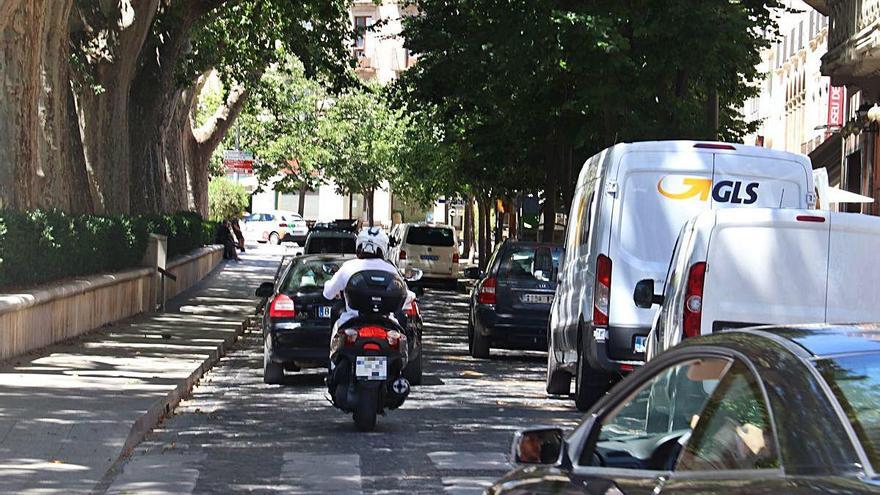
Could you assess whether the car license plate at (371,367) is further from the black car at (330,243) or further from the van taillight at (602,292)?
the black car at (330,243)

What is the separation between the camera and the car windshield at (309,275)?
1803cm

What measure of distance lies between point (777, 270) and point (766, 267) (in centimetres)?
9

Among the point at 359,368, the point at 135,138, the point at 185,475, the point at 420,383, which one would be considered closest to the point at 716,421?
the point at 185,475

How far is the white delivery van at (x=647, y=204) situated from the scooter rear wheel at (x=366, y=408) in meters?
2.27

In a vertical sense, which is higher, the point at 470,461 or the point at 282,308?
the point at 282,308

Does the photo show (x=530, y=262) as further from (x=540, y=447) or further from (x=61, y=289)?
(x=540, y=447)

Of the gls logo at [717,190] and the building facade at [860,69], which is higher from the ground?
the building facade at [860,69]

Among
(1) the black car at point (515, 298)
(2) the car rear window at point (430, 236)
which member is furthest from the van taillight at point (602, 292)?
(2) the car rear window at point (430, 236)

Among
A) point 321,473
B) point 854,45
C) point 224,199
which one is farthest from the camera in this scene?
point 224,199

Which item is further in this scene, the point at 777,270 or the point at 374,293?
the point at 374,293

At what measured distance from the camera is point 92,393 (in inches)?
603

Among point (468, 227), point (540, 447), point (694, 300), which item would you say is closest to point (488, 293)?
point (694, 300)

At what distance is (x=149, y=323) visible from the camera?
26000 mm

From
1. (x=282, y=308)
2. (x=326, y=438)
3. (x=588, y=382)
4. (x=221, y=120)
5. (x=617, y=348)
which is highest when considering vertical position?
(x=221, y=120)
